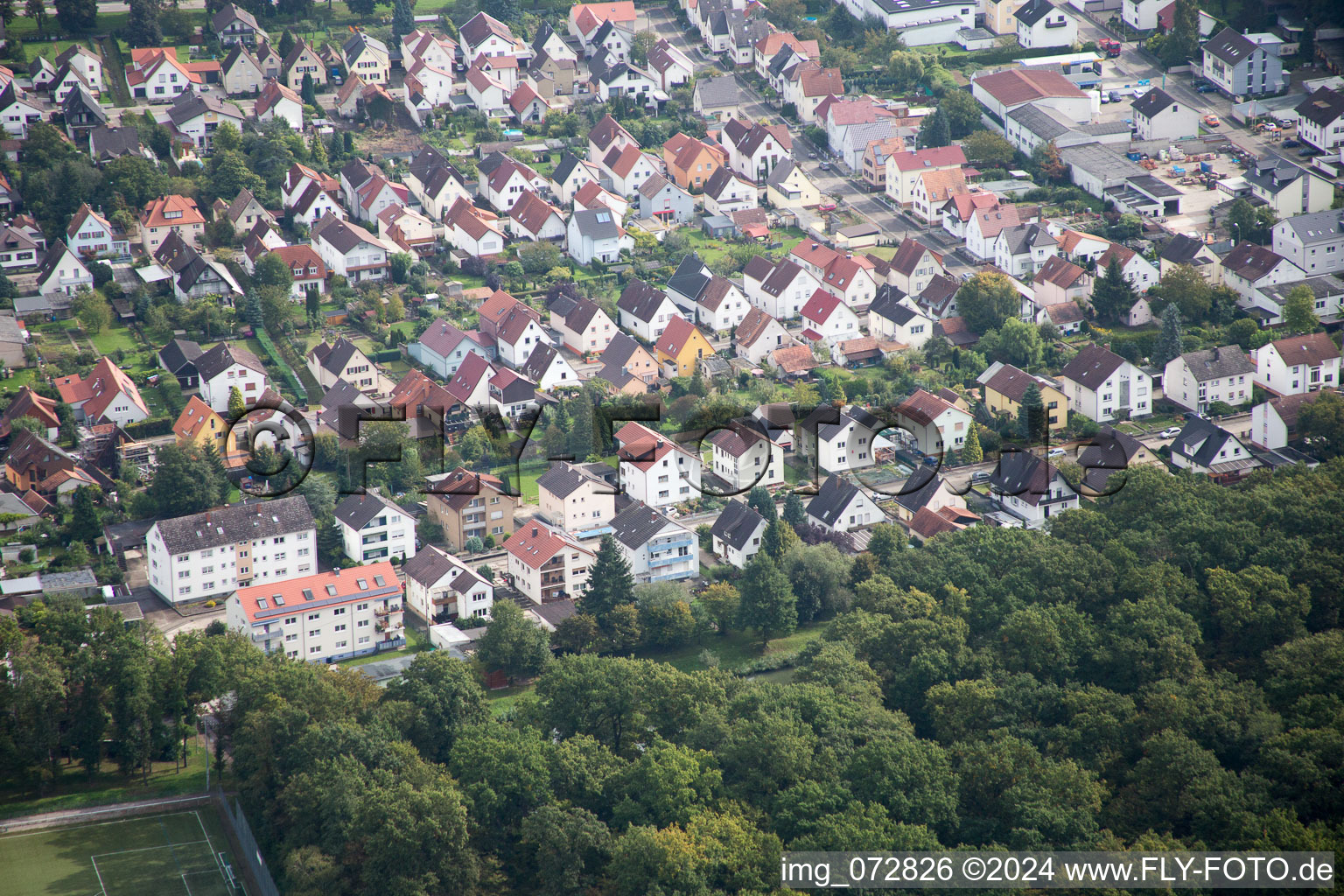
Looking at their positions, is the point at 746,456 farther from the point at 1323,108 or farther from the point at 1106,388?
the point at 1323,108

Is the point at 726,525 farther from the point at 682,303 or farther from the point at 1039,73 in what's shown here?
the point at 1039,73

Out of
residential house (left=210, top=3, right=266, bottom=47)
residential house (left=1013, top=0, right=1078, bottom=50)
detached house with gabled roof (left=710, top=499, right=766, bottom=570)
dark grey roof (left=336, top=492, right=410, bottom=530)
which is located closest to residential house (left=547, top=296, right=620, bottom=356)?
detached house with gabled roof (left=710, top=499, right=766, bottom=570)

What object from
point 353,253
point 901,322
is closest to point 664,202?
point 353,253

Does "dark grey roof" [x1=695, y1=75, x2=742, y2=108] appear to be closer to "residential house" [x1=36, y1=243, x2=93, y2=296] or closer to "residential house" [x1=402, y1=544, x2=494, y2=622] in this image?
"residential house" [x1=36, y1=243, x2=93, y2=296]

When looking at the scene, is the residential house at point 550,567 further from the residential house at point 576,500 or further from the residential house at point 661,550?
the residential house at point 576,500

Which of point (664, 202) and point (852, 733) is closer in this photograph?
point (852, 733)

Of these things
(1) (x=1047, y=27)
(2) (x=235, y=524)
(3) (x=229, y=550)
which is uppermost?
(1) (x=1047, y=27)

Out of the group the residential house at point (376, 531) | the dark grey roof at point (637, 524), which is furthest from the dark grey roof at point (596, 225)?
the residential house at point (376, 531)
